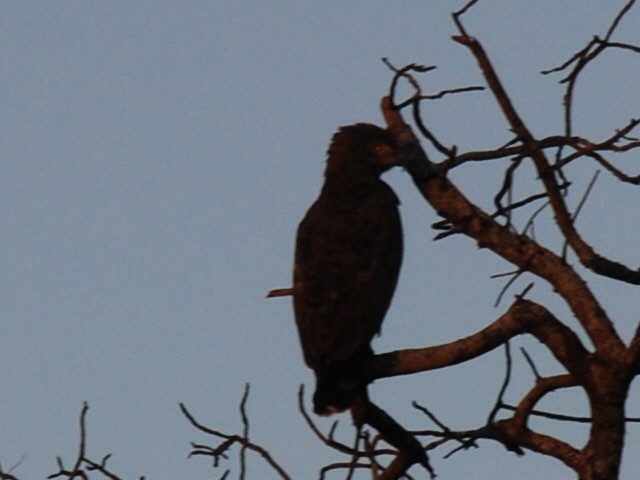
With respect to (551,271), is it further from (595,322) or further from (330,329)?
(330,329)

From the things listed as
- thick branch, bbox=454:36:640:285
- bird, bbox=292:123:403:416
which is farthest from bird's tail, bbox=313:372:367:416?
thick branch, bbox=454:36:640:285

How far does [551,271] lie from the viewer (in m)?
4.18

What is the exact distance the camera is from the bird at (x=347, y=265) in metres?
5.25

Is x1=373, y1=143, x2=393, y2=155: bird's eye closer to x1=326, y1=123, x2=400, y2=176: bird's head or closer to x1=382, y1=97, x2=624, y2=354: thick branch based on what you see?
x1=326, y1=123, x2=400, y2=176: bird's head

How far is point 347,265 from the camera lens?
→ 18.9 ft

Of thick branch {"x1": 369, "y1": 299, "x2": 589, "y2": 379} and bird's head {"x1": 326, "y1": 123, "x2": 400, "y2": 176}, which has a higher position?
bird's head {"x1": 326, "y1": 123, "x2": 400, "y2": 176}

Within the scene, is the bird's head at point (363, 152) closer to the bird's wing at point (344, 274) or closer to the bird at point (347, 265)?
the bird at point (347, 265)

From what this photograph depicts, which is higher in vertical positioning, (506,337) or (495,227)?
(495,227)

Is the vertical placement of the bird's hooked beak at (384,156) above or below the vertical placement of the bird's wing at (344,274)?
above

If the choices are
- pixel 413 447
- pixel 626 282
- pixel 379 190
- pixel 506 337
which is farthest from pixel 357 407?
pixel 379 190

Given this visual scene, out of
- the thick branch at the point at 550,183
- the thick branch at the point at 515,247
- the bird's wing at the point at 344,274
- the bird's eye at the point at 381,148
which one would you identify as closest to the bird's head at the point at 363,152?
the bird's eye at the point at 381,148

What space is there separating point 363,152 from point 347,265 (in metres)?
1.05

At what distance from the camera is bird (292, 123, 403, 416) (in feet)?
17.2

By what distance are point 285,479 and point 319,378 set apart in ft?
5.04
